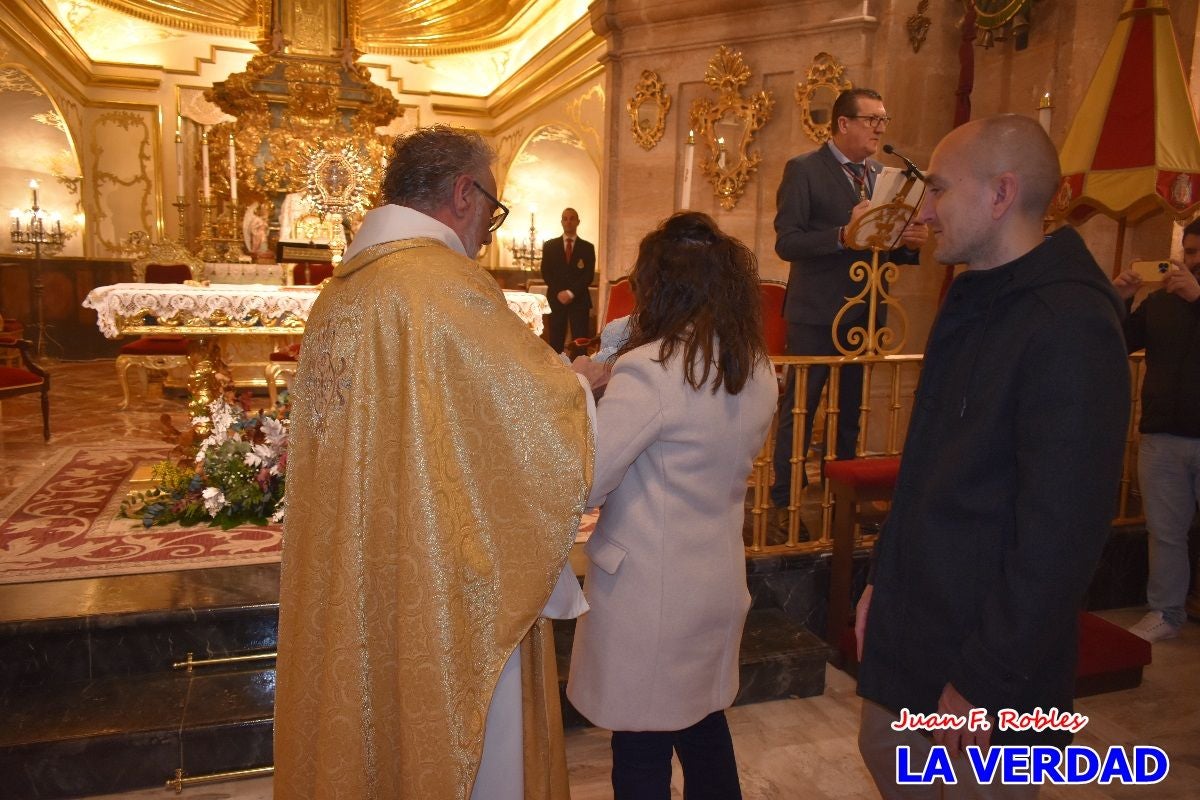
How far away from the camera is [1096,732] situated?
10.1 feet

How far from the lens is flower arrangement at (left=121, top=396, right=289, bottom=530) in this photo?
4.14 metres

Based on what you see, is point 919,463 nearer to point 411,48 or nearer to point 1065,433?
point 1065,433

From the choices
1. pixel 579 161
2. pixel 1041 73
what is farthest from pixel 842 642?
pixel 579 161

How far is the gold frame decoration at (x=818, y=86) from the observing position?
616 centimetres

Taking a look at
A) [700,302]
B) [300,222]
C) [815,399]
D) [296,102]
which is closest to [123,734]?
[700,302]

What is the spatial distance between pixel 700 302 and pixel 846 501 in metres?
1.96

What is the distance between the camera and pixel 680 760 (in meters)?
1.95

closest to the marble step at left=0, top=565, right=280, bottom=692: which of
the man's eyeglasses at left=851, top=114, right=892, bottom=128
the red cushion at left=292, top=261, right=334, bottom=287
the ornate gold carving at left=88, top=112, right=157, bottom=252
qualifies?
the man's eyeglasses at left=851, top=114, right=892, bottom=128

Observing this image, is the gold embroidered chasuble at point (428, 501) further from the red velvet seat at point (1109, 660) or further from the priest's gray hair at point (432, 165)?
the red velvet seat at point (1109, 660)

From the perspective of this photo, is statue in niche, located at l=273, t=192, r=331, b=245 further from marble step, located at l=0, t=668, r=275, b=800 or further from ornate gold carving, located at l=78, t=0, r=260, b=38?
marble step, located at l=0, t=668, r=275, b=800

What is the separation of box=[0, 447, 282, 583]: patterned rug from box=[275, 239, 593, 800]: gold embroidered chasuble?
2034mm

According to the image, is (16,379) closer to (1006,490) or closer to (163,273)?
(163,273)

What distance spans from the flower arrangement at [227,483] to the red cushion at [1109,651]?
364 cm

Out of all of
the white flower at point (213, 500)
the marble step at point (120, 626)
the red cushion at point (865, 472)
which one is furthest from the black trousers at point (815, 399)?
the white flower at point (213, 500)
